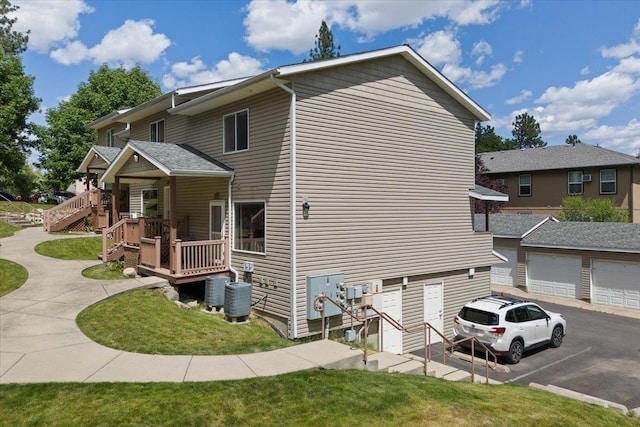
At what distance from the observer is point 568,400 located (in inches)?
345

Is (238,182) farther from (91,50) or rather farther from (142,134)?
(91,50)

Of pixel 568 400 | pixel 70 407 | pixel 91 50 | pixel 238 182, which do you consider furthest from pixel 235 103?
pixel 91 50

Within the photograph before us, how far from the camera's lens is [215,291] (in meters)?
12.6

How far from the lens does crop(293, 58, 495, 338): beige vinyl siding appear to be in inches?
468

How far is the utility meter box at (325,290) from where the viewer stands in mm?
11516

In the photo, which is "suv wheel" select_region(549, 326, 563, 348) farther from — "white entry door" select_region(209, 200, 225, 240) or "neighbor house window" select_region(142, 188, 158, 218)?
"neighbor house window" select_region(142, 188, 158, 218)

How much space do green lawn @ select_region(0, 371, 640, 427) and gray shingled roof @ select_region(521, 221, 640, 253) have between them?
15229 mm

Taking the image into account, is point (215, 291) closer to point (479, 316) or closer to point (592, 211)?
point (479, 316)

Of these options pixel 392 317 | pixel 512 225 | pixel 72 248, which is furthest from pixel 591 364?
pixel 72 248

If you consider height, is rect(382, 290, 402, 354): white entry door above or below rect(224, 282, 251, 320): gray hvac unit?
below

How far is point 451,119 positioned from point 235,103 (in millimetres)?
7972

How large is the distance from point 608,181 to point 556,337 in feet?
65.9

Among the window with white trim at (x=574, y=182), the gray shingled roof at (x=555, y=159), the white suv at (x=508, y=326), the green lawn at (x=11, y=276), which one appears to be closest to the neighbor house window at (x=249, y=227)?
the green lawn at (x=11, y=276)

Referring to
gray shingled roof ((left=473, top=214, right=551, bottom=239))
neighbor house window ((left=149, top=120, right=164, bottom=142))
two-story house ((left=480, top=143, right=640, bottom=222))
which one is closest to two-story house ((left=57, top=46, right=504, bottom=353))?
neighbor house window ((left=149, top=120, right=164, bottom=142))
